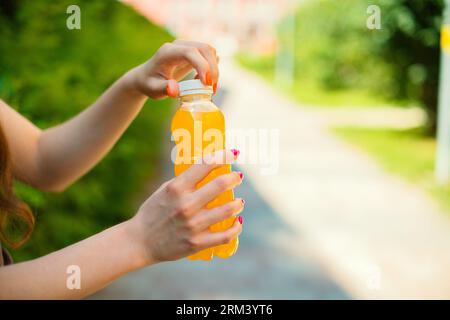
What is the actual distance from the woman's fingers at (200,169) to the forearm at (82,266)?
0.17 m

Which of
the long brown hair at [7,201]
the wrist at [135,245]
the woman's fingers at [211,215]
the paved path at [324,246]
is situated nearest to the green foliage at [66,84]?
the paved path at [324,246]

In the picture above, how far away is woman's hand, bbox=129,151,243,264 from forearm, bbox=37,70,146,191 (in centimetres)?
64

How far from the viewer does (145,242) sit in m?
1.15

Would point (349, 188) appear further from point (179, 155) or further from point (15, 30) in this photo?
point (179, 155)

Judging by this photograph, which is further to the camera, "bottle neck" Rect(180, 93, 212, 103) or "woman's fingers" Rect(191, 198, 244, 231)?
"bottle neck" Rect(180, 93, 212, 103)

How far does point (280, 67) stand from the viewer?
28.0 m

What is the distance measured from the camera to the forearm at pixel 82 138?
67.8 inches

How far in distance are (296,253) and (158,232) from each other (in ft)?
11.7

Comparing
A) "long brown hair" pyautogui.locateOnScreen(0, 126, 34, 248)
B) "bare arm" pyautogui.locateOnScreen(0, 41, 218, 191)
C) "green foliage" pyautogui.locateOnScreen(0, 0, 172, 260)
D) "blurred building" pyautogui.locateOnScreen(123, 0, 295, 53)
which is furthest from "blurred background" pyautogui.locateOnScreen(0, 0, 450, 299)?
"blurred building" pyautogui.locateOnScreen(123, 0, 295, 53)

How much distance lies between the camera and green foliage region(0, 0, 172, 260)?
3.18 meters

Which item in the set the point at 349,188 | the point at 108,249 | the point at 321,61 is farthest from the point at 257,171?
the point at 321,61

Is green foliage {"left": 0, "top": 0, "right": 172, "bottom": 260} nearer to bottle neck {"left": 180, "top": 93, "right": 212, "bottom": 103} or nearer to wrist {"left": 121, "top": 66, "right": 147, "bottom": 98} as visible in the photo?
wrist {"left": 121, "top": 66, "right": 147, "bottom": 98}

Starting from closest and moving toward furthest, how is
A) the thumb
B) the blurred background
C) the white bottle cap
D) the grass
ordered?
1. the white bottle cap
2. the thumb
3. the blurred background
4. the grass

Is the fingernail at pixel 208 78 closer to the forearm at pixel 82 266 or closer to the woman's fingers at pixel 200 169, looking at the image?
the woman's fingers at pixel 200 169
